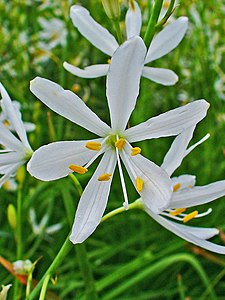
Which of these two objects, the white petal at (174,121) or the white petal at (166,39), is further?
the white petal at (166,39)

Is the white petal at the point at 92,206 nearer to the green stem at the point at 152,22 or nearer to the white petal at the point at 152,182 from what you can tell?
the white petal at the point at 152,182

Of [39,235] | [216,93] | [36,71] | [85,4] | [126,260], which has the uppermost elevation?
[85,4]

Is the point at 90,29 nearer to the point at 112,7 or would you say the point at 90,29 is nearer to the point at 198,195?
the point at 112,7

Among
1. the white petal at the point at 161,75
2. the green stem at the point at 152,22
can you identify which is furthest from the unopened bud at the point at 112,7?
the white petal at the point at 161,75

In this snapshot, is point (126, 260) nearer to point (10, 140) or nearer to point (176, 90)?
point (176, 90)

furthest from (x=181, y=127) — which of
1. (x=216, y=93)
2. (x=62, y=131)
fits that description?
(x=216, y=93)

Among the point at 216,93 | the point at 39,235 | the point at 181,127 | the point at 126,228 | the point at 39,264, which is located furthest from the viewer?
the point at 216,93

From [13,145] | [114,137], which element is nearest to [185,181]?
[114,137]
